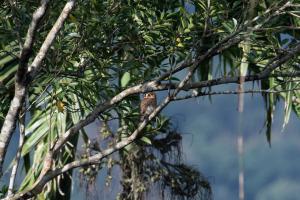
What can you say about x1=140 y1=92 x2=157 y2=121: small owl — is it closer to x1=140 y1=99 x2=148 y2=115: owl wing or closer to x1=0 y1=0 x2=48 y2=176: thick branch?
x1=140 y1=99 x2=148 y2=115: owl wing

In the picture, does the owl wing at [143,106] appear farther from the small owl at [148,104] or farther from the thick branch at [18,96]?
the thick branch at [18,96]

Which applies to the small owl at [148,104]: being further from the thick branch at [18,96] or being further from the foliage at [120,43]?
the thick branch at [18,96]

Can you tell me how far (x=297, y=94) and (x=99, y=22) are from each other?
5.04 m

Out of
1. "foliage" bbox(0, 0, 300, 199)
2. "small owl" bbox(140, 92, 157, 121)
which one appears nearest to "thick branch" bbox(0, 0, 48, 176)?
"foliage" bbox(0, 0, 300, 199)

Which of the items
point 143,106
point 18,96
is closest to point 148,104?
point 143,106

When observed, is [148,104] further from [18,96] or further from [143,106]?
[18,96]

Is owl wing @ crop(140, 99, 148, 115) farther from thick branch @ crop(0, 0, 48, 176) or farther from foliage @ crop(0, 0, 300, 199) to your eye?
thick branch @ crop(0, 0, 48, 176)

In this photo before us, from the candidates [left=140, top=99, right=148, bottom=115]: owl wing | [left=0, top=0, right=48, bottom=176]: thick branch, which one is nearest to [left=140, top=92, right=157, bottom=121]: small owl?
[left=140, top=99, right=148, bottom=115]: owl wing

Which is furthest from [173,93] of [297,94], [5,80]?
[5,80]

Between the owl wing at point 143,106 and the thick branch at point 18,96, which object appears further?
the owl wing at point 143,106

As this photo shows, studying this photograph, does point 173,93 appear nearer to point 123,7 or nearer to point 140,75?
point 123,7

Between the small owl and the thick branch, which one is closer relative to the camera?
the thick branch

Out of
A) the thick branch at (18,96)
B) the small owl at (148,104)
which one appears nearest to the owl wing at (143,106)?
the small owl at (148,104)

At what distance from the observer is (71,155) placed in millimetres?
11266
